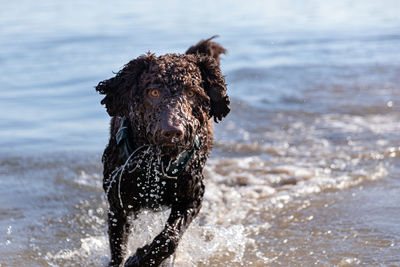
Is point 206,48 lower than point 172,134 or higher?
higher

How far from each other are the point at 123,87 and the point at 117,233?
1.23m

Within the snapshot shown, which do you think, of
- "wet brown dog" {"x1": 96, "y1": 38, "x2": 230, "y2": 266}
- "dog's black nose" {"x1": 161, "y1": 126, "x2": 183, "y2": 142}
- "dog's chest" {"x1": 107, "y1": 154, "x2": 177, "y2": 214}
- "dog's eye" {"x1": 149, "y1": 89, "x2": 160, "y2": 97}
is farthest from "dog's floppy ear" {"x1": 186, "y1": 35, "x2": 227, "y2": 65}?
"dog's black nose" {"x1": 161, "y1": 126, "x2": 183, "y2": 142}

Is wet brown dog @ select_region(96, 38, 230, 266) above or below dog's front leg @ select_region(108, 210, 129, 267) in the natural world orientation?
above

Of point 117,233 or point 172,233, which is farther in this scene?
point 117,233

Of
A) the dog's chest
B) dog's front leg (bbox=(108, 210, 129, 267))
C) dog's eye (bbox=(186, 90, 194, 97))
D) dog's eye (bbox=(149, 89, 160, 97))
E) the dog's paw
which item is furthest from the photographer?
dog's front leg (bbox=(108, 210, 129, 267))

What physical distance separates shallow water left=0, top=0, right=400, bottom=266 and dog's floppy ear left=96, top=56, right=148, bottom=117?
1235 mm

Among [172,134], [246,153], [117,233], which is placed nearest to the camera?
[172,134]

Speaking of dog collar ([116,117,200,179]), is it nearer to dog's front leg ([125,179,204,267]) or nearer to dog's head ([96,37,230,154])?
dog's head ([96,37,230,154])

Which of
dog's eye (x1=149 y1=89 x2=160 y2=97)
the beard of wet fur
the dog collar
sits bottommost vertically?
the dog collar

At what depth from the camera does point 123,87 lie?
426cm

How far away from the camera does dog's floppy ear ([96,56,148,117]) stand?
4.24 m

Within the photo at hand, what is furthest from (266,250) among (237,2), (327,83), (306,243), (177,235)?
(237,2)

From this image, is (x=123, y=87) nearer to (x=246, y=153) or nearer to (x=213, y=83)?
(x=213, y=83)

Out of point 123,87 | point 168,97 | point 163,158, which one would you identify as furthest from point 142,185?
point 168,97
